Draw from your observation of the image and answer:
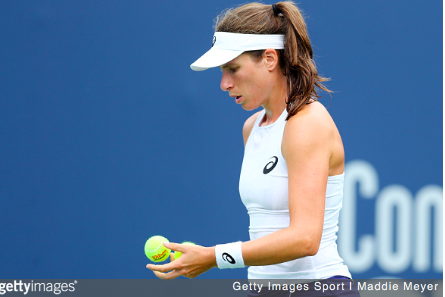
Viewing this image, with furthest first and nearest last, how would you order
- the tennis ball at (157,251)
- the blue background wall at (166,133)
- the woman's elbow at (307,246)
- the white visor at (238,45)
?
the blue background wall at (166,133) → the tennis ball at (157,251) → the white visor at (238,45) → the woman's elbow at (307,246)

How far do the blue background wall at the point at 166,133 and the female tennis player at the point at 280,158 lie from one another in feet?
4.69

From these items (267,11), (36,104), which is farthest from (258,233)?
(36,104)

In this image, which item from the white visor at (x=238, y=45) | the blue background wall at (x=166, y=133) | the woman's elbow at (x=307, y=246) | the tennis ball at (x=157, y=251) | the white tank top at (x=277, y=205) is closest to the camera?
the woman's elbow at (x=307, y=246)

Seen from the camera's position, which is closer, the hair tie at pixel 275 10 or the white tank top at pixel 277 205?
the white tank top at pixel 277 205

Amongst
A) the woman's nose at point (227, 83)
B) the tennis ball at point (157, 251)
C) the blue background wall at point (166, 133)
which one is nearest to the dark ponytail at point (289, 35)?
the woman's nose at point (227, 83)

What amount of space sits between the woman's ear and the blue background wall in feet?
4.96

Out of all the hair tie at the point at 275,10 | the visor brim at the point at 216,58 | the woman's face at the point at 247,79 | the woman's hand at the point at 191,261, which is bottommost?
the woman's hand at the point at 191,261

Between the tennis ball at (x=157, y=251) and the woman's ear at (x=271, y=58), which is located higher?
the woman's ear at (x=271, y=58)

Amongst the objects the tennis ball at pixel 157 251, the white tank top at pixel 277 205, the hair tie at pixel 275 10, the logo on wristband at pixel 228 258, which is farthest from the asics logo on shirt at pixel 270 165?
the tennis ball at pixel 157 251

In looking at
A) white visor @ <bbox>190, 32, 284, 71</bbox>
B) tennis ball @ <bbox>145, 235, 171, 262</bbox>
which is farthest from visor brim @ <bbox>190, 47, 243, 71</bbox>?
tennis ball @ <bbox>145, 235, 171, 262</bbox>

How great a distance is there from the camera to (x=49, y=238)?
332 cm

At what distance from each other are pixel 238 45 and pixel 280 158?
0.40 metres

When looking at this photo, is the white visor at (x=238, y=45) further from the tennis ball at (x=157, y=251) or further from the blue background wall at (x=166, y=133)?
the blue background wall at (x=166, y=133)

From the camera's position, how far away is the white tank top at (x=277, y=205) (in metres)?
1.63
